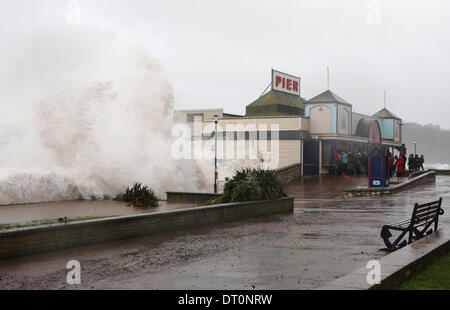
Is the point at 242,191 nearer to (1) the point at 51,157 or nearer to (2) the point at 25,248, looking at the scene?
(2) the point at 25,248

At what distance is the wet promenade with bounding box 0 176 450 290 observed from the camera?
750 cm

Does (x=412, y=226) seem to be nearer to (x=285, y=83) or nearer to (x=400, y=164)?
(x=400, y=164)

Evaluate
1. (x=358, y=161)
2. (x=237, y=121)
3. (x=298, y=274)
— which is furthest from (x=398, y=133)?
(x=298, y=274)

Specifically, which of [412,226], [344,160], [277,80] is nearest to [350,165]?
[344,160]

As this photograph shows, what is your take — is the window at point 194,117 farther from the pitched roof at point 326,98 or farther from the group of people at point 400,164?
the group of people at point 400,164

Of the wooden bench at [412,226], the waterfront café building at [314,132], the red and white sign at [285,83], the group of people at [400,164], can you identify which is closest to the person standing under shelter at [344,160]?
the waterfront café building at [314,132]

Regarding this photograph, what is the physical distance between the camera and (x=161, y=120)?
30.7 m

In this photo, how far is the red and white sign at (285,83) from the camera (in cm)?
4803

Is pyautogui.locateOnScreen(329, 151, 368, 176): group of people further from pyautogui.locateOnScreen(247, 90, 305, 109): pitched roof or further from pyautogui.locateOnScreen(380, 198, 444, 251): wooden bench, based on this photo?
pyautogui.locateOnScreen(380, 198, 444, 251): wooden bench

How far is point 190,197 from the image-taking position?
21000mm

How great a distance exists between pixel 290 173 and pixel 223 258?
2732 cm

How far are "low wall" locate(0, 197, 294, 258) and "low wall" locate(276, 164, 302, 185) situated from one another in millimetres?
18482


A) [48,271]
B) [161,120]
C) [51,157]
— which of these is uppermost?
[161,120]
